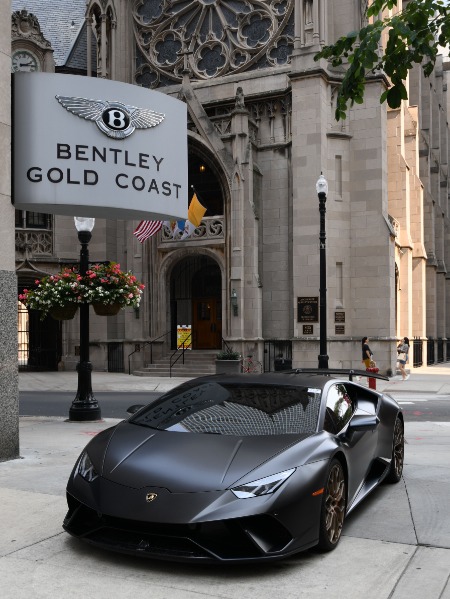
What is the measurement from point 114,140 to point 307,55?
1945 centimetres

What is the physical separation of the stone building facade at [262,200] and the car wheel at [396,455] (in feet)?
61.7

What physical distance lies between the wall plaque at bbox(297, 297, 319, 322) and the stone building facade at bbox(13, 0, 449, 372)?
0.25 ft

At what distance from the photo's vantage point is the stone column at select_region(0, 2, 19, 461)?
8656mm

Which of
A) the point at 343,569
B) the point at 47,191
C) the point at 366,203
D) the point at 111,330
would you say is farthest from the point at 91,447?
the point at 111,330

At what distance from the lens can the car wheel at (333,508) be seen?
5066mm

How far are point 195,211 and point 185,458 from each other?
2345 cm

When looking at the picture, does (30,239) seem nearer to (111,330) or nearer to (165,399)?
(111,330)

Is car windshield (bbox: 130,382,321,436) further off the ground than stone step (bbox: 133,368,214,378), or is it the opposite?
car windshield (bbox: 130,382,321,436)

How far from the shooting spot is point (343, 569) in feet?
16.0

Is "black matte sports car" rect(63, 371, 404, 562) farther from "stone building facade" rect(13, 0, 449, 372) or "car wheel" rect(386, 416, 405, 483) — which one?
"stone building facade" rect(13, 0, 449, 372)

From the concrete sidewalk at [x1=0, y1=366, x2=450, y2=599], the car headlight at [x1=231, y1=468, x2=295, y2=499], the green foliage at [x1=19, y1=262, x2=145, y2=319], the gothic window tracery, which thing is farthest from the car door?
the gothic window tracery

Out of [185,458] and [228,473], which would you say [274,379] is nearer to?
[185,458]

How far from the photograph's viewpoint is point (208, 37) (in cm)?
3219

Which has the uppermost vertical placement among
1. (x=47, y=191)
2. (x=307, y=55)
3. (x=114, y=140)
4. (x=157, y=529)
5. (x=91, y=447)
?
(x=307, y=55)
